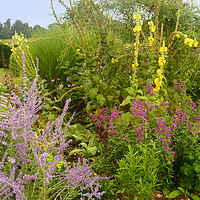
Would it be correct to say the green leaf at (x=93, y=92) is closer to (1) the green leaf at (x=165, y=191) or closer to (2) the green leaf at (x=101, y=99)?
(2) the green leaf at (x=101, y=99)

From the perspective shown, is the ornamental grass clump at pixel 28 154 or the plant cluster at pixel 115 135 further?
the plant cluster at pixel 115 135

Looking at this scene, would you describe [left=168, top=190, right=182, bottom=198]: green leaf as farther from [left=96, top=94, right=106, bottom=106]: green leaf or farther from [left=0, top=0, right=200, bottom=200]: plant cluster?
[left=96, top=94, right=106, bottom=106]: green leaf

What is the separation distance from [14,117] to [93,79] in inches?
75.2

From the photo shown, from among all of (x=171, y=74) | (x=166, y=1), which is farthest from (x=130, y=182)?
(x=166, y=1)

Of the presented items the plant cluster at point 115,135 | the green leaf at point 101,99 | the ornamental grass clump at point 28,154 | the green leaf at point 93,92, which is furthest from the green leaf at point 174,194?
the green leaf at point 93,92

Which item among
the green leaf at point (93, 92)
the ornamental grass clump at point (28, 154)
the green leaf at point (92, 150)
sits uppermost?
the green leaf at point (93, 92)

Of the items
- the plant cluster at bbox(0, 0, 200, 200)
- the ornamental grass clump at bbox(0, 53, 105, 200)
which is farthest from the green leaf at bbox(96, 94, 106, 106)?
the ornamental grass clump at bbox(0, 53, 105, 200)

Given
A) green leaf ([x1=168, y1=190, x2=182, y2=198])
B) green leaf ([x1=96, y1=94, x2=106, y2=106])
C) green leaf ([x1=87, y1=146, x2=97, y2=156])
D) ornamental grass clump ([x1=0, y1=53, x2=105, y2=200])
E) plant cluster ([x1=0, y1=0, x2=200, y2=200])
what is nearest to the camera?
ornamental grass clump ([x1=0, y1=53, x2=105, y2=200])

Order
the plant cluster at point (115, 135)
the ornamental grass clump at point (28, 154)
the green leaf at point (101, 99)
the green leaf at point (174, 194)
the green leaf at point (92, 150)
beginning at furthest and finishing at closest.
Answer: the green leaf at point (101, 99), the green leaf at point (92, 150), the green leaf at point (174, 194), the plant cluster at point (115, 135), the ornamental grass clump at point (28, 154)

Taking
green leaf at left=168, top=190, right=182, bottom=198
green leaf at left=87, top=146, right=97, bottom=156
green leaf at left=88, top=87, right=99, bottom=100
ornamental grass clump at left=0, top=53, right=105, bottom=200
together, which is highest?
green leaf at left=88, top=87, right=99, bottom=100

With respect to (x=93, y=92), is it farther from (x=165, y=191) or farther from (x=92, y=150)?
(x=165, y=191)

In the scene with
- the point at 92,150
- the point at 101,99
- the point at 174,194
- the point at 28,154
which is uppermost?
the point at 101,99

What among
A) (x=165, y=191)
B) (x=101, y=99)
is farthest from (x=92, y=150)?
(x=165, y=191)

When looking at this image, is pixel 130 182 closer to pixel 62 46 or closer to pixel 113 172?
pixel 113 172
